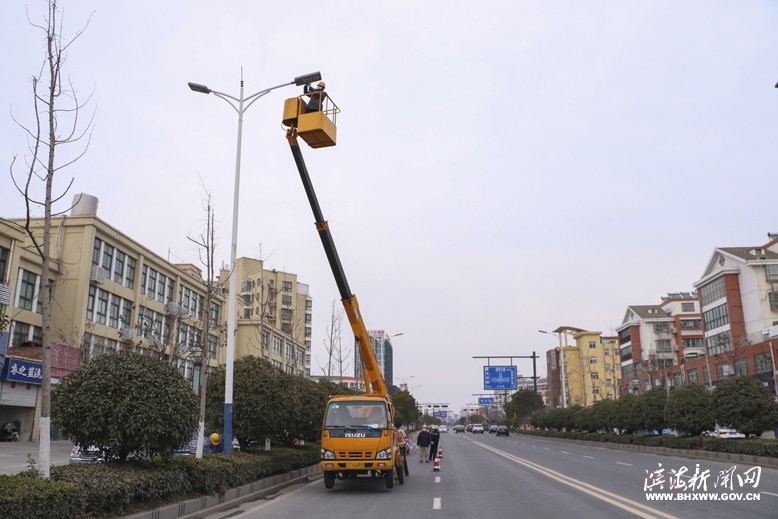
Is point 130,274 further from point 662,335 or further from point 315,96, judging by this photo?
point 662,335

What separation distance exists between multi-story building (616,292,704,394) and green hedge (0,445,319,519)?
7813cm

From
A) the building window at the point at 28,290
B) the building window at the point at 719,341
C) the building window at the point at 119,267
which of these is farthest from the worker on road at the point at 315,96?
the building window at the point at 719,341

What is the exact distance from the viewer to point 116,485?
927cm

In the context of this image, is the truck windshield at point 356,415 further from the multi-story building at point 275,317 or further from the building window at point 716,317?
the building window at point 716,317

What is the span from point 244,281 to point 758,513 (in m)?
79.4

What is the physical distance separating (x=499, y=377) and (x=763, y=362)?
25.1 meters

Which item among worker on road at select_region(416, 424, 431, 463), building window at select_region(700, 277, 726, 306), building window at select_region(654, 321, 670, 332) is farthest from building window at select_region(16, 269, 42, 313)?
building window at select_region(654, 321, 670, 332)

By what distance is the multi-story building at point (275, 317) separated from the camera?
64750 mm

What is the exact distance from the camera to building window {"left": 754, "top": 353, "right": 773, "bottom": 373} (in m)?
52.6

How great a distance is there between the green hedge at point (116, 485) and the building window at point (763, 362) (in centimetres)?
5238

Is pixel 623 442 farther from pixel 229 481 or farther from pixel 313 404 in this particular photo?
pixel 229 481

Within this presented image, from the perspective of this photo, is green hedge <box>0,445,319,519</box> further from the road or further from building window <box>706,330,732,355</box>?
building window <box>706,330,732,355</box>

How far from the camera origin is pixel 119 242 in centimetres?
4053

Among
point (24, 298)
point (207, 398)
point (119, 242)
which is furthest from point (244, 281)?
point (207, 398)
